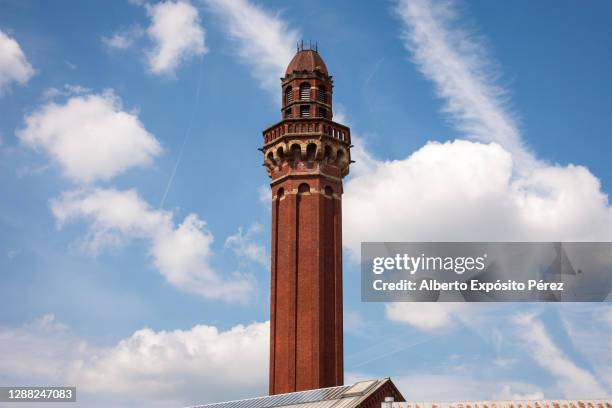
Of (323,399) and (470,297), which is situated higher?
(470,297)

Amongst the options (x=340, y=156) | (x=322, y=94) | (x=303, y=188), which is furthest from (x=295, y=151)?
(x=322, y=94)

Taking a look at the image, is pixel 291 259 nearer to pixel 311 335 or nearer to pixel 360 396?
pixel 311 335

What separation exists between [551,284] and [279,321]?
2349 centimetres

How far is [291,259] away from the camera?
237ft

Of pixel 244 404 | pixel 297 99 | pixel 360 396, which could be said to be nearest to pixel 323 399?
pixel 360 396

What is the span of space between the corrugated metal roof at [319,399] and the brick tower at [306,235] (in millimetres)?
5368

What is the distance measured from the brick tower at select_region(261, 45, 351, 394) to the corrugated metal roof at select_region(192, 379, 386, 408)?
211 inches

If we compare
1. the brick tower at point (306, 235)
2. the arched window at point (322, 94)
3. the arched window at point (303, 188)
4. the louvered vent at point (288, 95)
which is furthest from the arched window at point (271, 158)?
the arched window at point (322, 94)

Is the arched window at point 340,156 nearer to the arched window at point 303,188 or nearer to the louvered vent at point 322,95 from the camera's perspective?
the arched window at point 303,188

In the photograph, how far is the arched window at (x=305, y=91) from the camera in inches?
3063

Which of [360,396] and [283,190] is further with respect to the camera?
[283,190]

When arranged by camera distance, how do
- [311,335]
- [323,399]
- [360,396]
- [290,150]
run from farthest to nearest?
[290,150], [311,335], [323,399], [360,396]

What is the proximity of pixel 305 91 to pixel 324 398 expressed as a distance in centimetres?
3095

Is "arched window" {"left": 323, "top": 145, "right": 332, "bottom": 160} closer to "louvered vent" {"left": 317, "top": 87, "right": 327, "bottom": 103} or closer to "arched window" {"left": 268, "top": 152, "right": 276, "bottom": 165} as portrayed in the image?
"arched window" {"left": 268, "top": 152, "right": 276, "bottom": 165}
